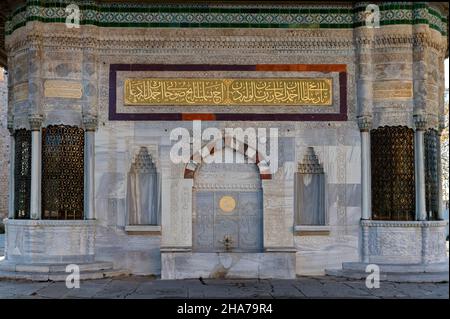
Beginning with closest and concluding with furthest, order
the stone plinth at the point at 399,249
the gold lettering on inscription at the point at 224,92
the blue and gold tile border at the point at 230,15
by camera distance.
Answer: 1. the stone plinth at the point at 399,249
2. the gold lettering on inscription at the point at 224,92
3. the blue and gold tile border at the point at 230,15

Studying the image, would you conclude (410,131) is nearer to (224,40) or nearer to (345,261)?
(345,261)

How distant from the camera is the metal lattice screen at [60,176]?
979cm

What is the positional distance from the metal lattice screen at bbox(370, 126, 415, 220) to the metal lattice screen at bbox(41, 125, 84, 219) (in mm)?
4507

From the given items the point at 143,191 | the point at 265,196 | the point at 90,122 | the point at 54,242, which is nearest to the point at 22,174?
the point at 54,242

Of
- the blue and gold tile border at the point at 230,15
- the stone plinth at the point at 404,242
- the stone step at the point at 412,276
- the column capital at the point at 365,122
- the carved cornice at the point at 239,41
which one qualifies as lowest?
the stone step at the point at 412,276

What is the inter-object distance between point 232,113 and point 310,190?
172cm

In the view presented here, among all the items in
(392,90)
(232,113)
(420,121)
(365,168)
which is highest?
(392,90)

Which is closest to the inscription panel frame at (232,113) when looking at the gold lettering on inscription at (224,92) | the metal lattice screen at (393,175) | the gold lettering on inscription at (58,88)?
the gold lettering on inscription at (224,92)

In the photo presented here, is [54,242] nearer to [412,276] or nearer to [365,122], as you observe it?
[365,122]

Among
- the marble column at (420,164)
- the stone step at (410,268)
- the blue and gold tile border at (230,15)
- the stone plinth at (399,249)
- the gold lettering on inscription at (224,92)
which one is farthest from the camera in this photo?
the blue and gold tile border at (230,15)

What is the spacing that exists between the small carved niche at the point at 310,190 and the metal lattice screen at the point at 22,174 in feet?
13.5

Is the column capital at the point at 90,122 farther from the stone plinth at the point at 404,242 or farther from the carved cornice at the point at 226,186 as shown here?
the stone plinth at the point at 404,242

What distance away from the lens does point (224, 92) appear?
999 centimetres

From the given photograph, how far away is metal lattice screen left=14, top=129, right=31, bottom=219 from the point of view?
32.6 feet
